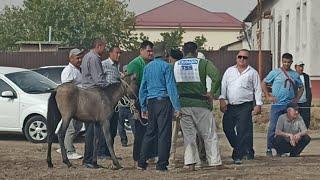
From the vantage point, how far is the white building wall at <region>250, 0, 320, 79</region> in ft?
102

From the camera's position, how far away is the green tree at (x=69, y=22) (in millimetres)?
46562

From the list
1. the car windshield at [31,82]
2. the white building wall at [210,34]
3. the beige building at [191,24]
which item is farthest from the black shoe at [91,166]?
the white building wall at [210,34]

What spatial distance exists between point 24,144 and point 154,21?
7875 centimetres

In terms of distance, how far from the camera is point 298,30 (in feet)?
119

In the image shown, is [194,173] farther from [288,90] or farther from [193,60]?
[288,90]

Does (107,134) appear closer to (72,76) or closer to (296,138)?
(72,76)

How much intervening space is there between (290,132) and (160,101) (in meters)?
3.47

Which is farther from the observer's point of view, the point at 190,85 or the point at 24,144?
the point at 24,144

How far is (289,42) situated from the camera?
A: 3866 centimetres

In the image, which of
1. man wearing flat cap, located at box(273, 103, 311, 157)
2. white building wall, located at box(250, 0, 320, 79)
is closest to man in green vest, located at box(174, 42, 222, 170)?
man wearing flat cap, located at box(273, 103, 311, 157)

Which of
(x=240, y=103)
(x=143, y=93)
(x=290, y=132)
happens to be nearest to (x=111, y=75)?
(x=143, y=93)

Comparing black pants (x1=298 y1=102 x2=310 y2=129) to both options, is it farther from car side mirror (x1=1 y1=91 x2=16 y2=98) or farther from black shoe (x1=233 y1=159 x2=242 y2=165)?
car side mirror (x1=1 y1=91 x2=16 y2=98)

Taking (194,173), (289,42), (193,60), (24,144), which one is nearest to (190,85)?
(193,60)

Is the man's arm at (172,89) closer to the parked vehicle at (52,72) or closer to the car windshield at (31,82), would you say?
the car windshield at (31,82)
